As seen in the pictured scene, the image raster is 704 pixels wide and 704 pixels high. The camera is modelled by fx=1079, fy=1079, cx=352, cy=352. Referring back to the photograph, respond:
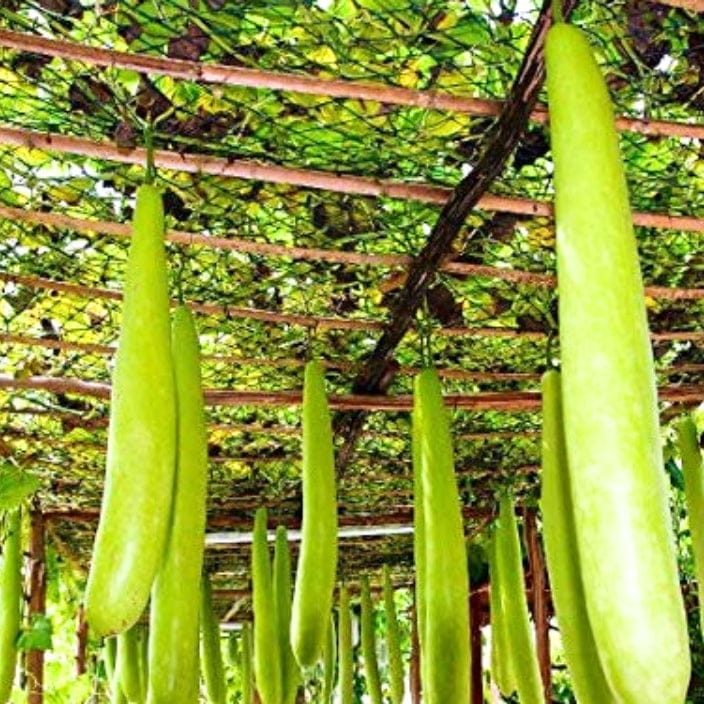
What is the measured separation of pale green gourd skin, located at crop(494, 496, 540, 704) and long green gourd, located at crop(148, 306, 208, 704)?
158cm

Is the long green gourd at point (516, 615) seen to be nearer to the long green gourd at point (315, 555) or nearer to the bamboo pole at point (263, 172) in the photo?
the long green gourd at point (315, 555)

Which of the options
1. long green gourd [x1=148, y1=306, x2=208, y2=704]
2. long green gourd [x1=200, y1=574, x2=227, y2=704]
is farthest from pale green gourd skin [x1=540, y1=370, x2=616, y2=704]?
long green gourd [x1=200, y1=574, x2=227, y2=704]

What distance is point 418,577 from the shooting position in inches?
96.2

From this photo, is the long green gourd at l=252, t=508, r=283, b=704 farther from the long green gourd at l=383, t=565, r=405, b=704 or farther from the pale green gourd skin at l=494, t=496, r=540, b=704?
the long green gourd at l=383, t=565, r=405, b=704

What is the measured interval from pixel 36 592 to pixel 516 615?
2.82m

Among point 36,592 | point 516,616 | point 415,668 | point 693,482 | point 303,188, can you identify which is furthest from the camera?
point 415,668

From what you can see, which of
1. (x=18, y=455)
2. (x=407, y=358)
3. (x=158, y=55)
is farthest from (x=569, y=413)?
(x=18, y=455)

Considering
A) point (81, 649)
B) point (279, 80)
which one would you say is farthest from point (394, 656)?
point (279, 80)

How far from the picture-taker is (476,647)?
6602mm

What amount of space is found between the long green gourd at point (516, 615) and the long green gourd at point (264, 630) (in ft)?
2.39

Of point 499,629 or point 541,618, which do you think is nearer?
point 499,629

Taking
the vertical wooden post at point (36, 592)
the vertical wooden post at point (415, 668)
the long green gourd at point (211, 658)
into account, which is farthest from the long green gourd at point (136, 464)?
the vertical wooden post at point (415, 668)

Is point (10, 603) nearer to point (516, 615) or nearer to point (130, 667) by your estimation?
point (130, 667)

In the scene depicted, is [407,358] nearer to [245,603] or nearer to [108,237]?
[108,237]
